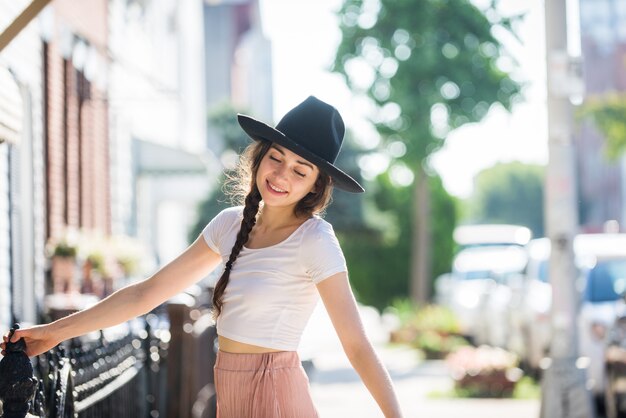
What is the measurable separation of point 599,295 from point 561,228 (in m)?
3.90

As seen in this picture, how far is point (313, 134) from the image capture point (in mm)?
3744

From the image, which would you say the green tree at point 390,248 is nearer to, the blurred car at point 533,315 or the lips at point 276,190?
the blurred car at point 533,315

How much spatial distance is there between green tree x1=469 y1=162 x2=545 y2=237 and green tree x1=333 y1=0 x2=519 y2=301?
80.0 meters

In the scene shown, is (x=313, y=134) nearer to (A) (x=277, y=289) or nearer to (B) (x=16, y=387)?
(A) (x=277, y=289)

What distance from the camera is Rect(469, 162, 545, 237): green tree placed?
10538 centimetres

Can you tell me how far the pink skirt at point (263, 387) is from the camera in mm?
3598

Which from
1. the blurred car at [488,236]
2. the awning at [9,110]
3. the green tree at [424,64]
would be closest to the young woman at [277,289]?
the awning at [9,110]

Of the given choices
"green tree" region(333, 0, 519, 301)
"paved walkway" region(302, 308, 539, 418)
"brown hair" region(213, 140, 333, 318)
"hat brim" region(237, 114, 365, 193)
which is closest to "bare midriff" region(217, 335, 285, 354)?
"brown hair" region(213, 140, 333, 318)

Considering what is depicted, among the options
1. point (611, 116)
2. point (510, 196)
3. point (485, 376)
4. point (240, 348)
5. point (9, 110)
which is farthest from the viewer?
point (510, 196)

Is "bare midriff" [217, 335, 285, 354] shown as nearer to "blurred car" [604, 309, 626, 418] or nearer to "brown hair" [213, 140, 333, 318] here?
"brown hair" [213, 140, 333, 318]

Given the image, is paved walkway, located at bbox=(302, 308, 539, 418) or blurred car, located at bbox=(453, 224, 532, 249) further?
blurred car, located at bbox=(453, 224, 532, 249)

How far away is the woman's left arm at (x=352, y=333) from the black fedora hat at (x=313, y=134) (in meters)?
0.36

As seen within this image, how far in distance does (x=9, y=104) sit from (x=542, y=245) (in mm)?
13023

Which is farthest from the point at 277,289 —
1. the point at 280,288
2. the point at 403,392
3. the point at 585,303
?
the point at 403,392
